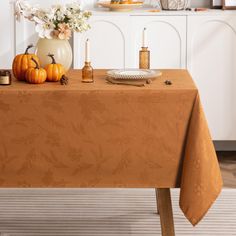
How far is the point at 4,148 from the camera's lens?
9.71 ft

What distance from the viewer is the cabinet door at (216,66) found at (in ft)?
15.3

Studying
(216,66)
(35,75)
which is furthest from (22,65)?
(216,66)

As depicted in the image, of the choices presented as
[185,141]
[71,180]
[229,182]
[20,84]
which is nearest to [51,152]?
[71,180]

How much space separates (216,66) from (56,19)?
1749mm

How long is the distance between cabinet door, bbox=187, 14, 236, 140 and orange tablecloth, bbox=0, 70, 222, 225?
5.72ft

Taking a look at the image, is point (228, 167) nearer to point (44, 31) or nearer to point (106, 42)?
point (106, 42)

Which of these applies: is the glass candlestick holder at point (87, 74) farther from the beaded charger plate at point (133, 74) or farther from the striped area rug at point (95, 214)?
the striped area rug at point (95, 214)

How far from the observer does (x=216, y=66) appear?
472 centimetres

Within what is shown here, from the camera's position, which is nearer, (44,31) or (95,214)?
(44,31)

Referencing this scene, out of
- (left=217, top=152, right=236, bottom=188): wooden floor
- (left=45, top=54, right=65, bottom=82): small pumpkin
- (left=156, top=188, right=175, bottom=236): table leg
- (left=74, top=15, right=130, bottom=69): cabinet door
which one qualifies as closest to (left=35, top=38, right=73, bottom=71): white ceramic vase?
(left=45, top=54, right=65, bottom=82): small pumpkin

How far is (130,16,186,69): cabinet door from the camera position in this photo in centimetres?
466

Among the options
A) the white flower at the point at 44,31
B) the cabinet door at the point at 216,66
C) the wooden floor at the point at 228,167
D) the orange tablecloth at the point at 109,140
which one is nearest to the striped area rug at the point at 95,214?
the wooden floor at the point at 228,167

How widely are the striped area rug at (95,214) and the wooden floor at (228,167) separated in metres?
0.22

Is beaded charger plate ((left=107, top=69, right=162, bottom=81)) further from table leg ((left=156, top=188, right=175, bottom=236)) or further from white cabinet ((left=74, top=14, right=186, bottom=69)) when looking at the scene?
white cabinet ((left=74, top=14, right=186, bottom=69))
